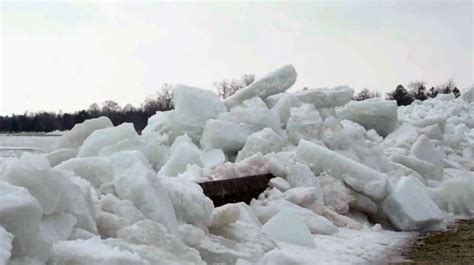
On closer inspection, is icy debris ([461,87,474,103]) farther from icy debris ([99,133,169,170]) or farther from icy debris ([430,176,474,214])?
icy debris ([99,133,169,170])

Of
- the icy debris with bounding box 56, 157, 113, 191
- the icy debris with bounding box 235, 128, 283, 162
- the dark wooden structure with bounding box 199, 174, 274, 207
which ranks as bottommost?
the dark wooden structure with bounding box 199, 174, 274, 207

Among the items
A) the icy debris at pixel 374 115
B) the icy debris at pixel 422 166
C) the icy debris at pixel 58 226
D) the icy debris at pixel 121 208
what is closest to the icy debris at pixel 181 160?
the icy debris at pixel 422 166

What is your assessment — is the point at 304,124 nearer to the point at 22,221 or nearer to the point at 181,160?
the point at 181,160

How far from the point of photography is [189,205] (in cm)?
422

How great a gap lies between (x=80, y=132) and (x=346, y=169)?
10.8ft

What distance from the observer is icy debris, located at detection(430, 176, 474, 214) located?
24.6ft

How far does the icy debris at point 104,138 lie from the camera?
23.2ft

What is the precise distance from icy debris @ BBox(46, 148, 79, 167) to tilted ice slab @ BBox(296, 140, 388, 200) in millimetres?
2548

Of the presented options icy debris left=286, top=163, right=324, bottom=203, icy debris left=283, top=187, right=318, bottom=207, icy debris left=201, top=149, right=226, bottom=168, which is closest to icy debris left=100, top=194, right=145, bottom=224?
icy debris left=283, top=187, right=318, bottom=207

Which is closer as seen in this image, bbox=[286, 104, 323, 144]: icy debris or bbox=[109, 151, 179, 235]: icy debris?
bbox=[109, 151, 179, 235]: icy debris

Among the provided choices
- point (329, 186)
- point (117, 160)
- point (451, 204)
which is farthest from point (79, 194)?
point (451, 204)

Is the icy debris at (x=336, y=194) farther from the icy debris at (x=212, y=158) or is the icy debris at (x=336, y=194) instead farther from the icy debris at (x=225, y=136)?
the icy debris at (x=225, y=136)

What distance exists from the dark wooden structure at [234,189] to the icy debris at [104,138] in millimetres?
1845

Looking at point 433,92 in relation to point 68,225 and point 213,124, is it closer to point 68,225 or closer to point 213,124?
point 213,124
